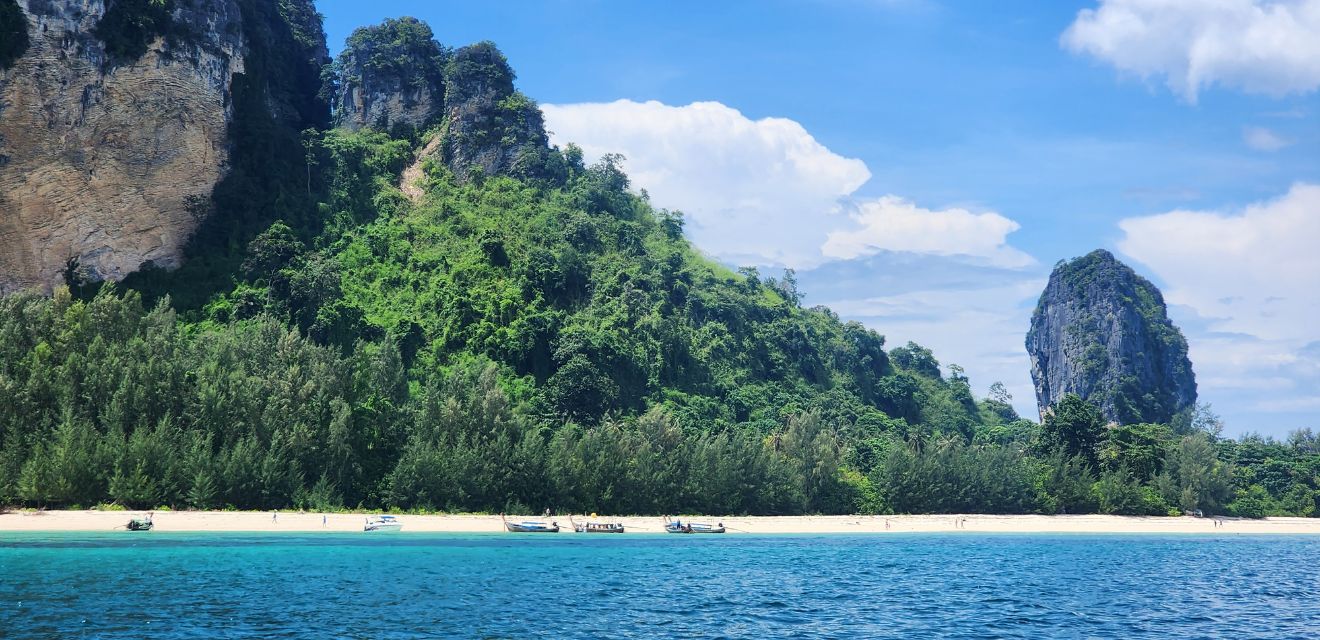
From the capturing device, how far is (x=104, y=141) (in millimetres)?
78188

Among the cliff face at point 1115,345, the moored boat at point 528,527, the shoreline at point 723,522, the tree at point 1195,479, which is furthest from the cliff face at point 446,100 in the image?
the cliff face at point 1115,345

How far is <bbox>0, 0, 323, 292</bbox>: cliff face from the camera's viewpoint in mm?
73812

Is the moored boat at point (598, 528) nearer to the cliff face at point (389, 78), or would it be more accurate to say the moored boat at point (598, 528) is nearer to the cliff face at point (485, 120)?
the cliff face at point (485, 120)

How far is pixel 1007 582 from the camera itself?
44.0 meters

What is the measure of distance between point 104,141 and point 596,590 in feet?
202

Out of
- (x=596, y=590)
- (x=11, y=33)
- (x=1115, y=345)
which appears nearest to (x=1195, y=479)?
(x=596, y=590)

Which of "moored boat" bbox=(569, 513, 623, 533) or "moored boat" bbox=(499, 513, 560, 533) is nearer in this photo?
"moored boat" bbox=(499, 513, 560, 533)

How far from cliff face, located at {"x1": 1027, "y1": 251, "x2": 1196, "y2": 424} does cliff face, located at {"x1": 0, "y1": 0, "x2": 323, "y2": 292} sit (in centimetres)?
11609

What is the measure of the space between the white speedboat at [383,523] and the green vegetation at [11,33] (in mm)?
46046

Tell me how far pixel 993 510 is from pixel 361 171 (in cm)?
6633

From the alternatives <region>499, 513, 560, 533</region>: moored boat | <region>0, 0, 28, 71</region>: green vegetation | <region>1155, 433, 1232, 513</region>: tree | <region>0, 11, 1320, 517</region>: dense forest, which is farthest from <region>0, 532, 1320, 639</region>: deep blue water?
<region>0, 0, 28, 71</region>: green vegetation

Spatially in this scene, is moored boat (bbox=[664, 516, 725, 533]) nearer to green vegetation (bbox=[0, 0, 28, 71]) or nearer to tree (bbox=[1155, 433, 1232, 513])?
tree (bbox=[1155, 433, 1232, 513])

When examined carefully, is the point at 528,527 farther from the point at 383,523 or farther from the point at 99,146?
the point at 99,146

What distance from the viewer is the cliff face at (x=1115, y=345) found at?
142 metres
